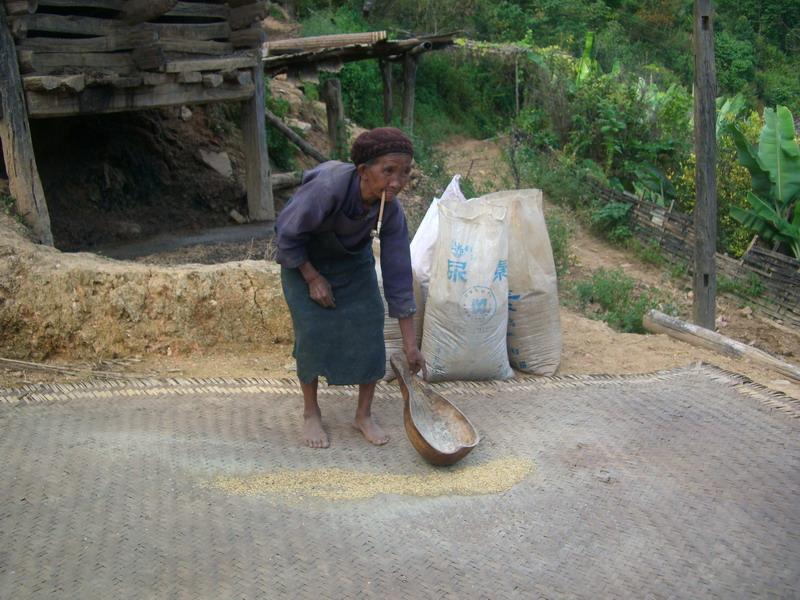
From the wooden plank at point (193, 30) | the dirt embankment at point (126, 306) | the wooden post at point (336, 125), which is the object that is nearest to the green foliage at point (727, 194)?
the wooden post at point (336, 125)

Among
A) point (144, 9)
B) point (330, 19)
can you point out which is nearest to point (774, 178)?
point (144, 9)

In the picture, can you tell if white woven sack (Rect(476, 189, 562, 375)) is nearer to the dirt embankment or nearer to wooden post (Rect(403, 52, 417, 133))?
the dirt embankment

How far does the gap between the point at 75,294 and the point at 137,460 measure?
1430 mm

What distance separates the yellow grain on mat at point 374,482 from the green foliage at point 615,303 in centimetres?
370

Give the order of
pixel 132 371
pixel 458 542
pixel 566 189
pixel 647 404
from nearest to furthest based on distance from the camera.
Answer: pixel 458 542, pixel 647 404, pixel 132 371, pixel 566 189

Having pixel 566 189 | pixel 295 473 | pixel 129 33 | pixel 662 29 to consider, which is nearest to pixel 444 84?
pixel 566 189

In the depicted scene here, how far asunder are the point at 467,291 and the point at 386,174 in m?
1.14

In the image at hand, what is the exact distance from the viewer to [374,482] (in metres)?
3.11

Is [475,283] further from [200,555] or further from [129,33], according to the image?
[129,33]

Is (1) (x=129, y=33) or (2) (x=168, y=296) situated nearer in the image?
(2) (x=168, y=296)

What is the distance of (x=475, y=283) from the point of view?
13.1ft

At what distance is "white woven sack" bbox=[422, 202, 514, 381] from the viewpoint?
13.1 ft

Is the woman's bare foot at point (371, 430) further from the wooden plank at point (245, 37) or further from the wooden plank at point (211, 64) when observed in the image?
the wooden plank at point (245, 37)

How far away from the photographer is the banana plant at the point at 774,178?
381 inches
